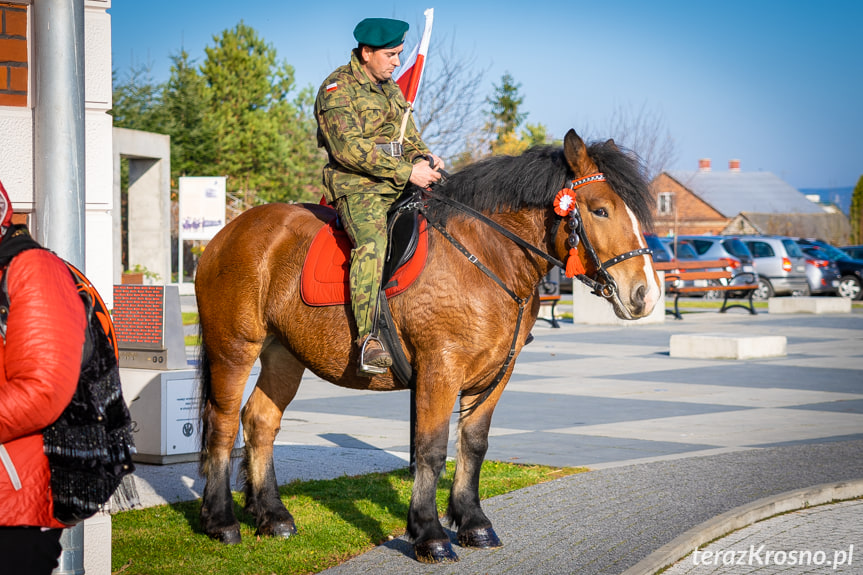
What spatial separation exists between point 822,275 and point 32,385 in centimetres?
3408

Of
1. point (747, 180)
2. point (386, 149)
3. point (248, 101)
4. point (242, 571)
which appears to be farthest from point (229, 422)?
point (747, 180)

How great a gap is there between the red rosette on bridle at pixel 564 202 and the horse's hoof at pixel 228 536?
2736 millimetres

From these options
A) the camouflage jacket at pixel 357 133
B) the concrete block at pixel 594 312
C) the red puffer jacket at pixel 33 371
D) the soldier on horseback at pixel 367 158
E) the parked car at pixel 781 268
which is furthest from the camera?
the parked car at pixel 781 268

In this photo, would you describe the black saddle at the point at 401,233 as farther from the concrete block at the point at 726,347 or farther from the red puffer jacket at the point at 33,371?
the concrete block at the point at 726,347

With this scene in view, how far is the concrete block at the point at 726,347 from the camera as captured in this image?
1603 cm

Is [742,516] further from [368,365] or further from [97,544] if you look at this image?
[97,544]

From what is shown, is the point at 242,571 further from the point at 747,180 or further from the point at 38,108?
the point at 747,180

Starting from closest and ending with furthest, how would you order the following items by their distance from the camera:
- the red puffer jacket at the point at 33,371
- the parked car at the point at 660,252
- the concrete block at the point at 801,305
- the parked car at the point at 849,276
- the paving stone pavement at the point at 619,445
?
1. the red puffer jacket at the point at 33,371
2. the paving stone pavement at the point at 619,445
3. the concrete block at the point at 801,305
4. the parked car at the point at 660,252
5. the parked car at the point at 849,276

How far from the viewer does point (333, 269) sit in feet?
18.4

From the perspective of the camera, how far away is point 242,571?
204 inches

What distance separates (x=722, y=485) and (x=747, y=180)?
8460 centimetres

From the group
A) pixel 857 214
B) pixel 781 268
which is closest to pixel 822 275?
pixel 781 268

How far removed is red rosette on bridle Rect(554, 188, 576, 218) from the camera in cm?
533

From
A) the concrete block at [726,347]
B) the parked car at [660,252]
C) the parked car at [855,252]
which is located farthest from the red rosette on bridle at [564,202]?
the parked car at [855,252]
